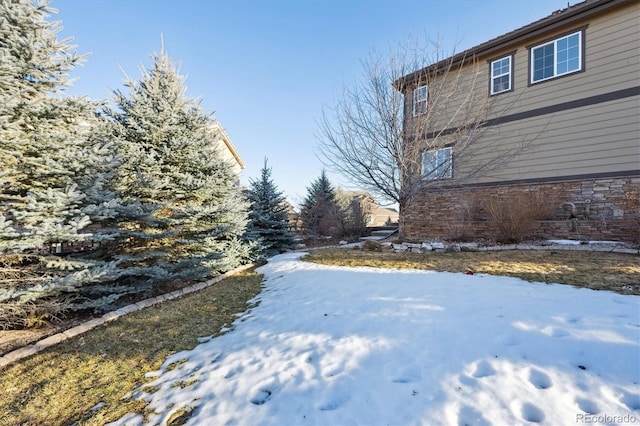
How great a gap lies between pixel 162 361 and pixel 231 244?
4273mm

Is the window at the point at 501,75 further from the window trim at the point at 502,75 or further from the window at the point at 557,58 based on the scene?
the window at the point at 557,58

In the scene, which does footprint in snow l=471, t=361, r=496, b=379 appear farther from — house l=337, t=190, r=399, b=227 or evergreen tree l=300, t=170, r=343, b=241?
evergreen tree l=300, t=170, r=343, b=241

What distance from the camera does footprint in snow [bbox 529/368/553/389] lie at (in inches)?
73.1

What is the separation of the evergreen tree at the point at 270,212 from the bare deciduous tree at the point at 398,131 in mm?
2629

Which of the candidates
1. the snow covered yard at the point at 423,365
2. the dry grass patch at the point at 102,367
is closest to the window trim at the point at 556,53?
the snow covered yard at the point at 423,365

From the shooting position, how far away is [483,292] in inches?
150

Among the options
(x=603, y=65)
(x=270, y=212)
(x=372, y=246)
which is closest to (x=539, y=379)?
(x=372, y=246)

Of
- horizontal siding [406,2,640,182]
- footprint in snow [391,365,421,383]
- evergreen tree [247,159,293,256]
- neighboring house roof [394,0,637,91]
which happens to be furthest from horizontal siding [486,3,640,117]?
footprint in snow [391,365,421,383]

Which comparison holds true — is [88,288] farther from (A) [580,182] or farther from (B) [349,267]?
(A) [580,182]

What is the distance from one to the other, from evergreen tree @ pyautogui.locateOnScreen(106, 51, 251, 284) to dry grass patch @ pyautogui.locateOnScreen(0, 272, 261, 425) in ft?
3.93

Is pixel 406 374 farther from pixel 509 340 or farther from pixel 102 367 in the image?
pixel 102 367

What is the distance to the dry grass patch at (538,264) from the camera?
13.7ft

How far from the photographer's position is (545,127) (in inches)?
353

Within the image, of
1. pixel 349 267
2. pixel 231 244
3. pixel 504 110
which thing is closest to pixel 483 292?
pixel 349 267
